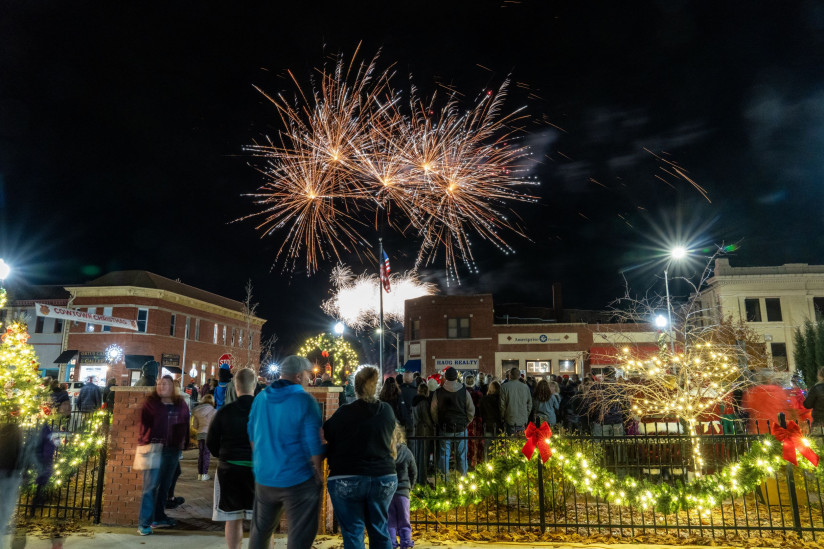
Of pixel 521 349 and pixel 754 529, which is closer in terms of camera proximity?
pixel 754 529

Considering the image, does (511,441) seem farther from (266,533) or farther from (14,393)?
(14,393)

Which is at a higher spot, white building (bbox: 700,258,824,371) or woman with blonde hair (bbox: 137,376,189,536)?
white building (bbox: 700,258,824,371)

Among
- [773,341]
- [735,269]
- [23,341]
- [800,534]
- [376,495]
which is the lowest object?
[800,534]

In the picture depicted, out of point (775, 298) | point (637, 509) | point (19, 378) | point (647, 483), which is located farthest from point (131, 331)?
point (775, 298)

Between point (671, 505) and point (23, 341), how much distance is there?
11.9 m

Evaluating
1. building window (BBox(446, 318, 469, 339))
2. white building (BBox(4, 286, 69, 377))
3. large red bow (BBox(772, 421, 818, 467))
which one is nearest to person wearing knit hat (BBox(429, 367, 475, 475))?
large red bow (BBox(772, 421, 818, 467))

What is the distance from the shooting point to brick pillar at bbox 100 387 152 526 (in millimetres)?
6957

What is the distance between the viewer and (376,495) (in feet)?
14.2

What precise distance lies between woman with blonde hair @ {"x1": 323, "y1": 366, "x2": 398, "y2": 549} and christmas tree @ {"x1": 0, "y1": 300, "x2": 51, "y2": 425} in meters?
6.54

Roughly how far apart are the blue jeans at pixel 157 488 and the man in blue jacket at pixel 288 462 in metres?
2.74

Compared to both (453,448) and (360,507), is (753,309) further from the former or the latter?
(360,507)

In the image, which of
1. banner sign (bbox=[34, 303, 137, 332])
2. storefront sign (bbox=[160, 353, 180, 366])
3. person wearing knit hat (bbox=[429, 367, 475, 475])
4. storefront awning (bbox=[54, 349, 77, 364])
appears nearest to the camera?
person wearing knit hat (bbox=[429, 367, 475, 475])

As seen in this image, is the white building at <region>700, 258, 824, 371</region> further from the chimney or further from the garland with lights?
the garland with lights

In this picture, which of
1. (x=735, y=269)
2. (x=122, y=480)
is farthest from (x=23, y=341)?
(x=735, y=269)
